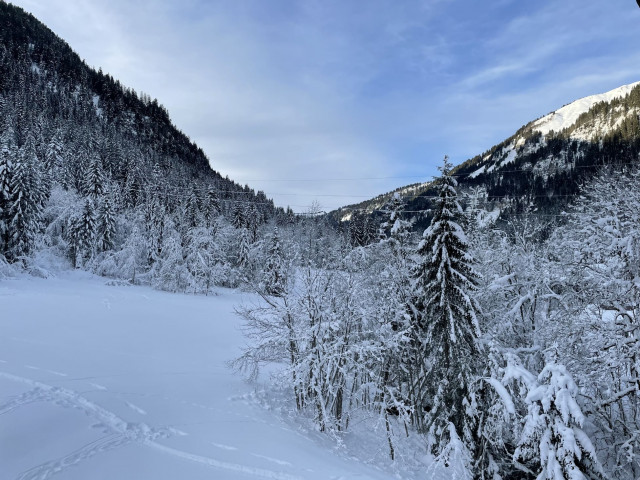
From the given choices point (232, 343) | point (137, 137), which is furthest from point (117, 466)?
point (137, 137)

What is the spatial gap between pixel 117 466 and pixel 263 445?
13.0 ft

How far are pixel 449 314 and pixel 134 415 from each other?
12412 millimetres

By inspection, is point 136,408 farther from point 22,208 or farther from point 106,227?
point 106,227

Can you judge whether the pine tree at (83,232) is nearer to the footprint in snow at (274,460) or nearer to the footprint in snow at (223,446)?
the footprint in snow at (223,446)

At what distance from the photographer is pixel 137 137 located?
166375mm

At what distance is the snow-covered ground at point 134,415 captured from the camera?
8.24 meters

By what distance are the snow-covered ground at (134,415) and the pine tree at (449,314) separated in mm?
3812

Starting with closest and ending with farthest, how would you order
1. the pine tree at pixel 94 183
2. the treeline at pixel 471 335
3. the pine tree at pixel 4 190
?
1. the treeline at pixel 471 335
2. the pine tree at pixel 4 190
3. the pine tree at pixel 94 183

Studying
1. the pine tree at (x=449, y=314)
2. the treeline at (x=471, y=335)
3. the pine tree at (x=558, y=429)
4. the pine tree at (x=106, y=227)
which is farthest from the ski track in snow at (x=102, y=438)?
the pine tree at (x=106, y=227)

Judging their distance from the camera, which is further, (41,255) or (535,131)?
(535,131)

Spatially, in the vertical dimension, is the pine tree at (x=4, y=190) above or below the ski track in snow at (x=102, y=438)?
above

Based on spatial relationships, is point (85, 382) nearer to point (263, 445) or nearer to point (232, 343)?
point (263, 445)

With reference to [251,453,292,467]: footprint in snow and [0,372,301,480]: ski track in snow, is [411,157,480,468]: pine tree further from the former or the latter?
[0,372,301,480]: ski track in snow

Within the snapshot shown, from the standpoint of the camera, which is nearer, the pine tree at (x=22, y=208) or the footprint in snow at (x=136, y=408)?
the footprint in snow at (x=136, y=408)
